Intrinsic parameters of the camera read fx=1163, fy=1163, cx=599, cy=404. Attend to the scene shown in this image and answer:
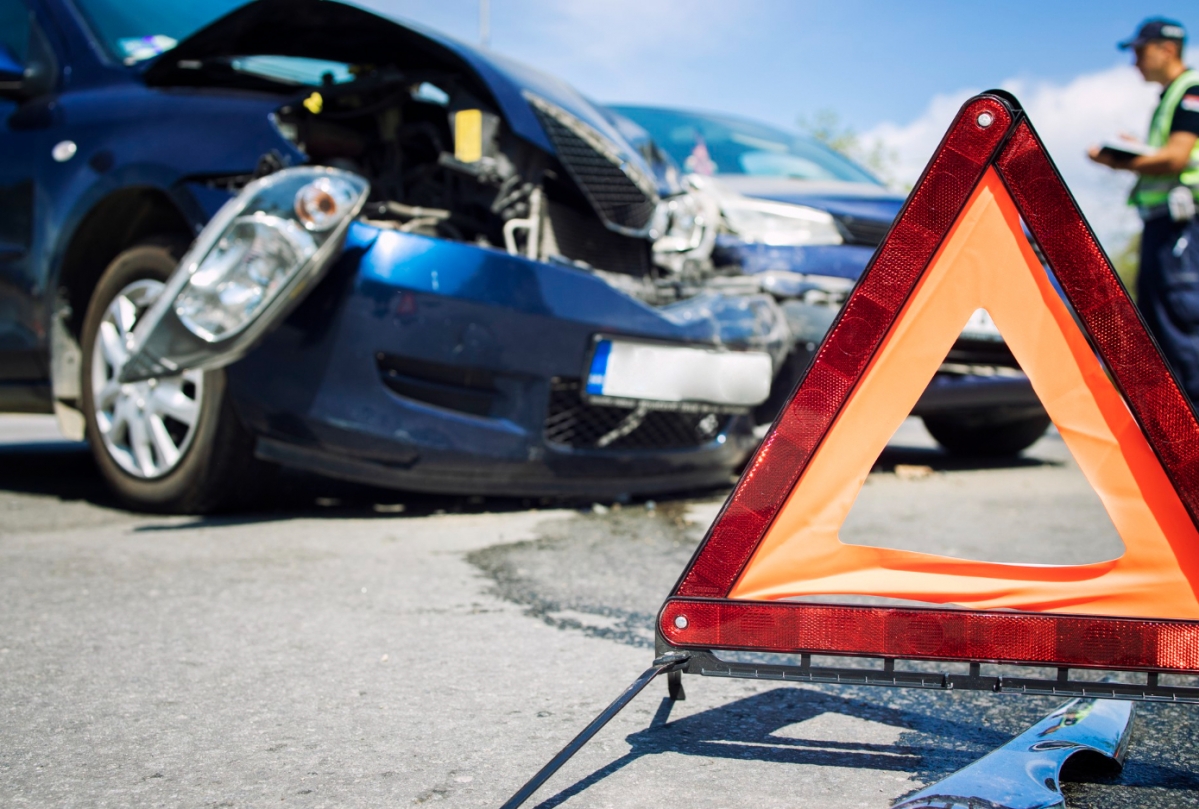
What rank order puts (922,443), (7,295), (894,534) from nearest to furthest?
(894,534)
(7,295)
(922,443)

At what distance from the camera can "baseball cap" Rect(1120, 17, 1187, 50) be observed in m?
4.58

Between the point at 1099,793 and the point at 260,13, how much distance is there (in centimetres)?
332

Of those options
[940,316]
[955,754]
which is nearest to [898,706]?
[955,754]

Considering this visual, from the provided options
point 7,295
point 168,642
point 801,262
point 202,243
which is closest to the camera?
point 168,642

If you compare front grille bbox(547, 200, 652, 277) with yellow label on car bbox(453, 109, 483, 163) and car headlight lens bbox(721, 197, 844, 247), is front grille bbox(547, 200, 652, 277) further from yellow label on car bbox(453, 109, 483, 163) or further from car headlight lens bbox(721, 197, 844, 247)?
car headlight lens bbox(721, 197, 844, 247)

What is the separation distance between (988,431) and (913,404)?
4.78m

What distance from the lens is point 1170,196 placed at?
14.2 ft

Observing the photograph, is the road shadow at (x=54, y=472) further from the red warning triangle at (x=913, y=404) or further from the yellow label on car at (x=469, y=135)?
the red warning triangle at (x=913, y=404)

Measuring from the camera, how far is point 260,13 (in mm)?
3744

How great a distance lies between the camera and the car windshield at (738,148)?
5.79m

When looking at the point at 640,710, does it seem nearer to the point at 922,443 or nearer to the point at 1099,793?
the point at 1099,793

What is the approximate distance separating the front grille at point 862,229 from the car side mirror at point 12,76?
3.14m

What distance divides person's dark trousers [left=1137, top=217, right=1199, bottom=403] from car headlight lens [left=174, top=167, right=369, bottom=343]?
290 cm

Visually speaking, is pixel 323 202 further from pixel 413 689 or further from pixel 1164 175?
pixel 1164 175
